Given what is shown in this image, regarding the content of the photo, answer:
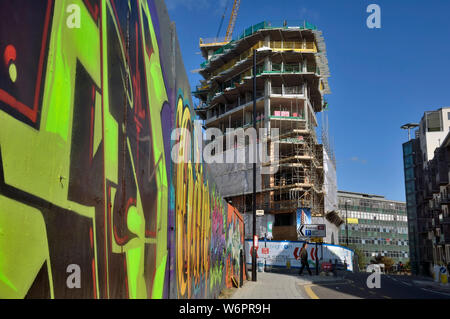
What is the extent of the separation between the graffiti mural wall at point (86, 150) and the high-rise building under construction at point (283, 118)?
151 ft

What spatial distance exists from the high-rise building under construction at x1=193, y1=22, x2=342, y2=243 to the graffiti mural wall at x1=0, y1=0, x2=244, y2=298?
4601cm

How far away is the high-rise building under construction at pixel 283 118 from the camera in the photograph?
5256 cm

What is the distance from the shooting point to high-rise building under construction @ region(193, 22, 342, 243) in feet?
172

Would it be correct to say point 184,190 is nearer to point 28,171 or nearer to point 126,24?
point 126,24

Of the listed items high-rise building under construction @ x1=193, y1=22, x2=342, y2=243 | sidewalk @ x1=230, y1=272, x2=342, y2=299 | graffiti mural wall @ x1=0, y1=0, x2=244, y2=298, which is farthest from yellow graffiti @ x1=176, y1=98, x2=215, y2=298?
high-rise building under construction @ x1=193, y1=22, x2=342, y2=243

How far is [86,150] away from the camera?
2693 mm

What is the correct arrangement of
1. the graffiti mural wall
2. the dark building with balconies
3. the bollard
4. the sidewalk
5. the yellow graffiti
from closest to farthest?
the graffiti mural wall
the yellow graffiti
the sidewalk
the bollard
the dark building with balconies

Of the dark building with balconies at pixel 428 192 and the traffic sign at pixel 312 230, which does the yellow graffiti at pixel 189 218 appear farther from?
the dark building with balconies at pixel 428 192

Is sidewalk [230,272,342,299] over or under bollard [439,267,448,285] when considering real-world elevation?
over

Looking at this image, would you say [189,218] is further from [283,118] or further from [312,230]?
[283,118]

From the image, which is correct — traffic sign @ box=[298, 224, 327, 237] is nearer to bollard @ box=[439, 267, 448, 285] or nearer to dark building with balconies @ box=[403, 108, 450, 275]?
bollard @ box=[439, 267, 448, 285]

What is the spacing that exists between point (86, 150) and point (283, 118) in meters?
52.8

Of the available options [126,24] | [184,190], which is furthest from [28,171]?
[184,190]

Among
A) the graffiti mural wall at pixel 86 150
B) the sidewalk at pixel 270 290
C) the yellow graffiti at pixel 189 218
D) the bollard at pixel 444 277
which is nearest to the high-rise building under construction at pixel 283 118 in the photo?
the bollard at pixel 444 277
